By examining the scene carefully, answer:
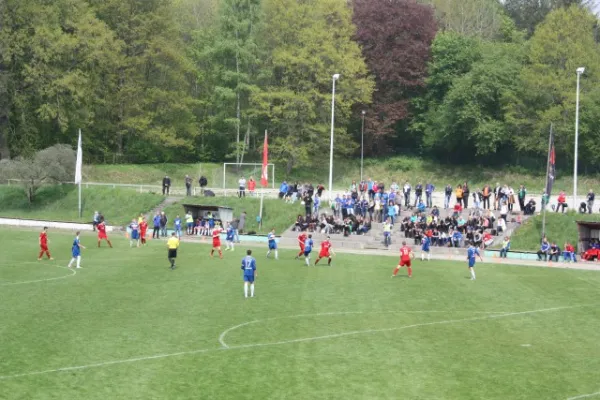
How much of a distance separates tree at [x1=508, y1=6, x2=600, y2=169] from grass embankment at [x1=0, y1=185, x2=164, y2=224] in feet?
110

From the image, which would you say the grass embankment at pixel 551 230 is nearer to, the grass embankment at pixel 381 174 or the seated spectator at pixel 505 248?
the seated spectator at pixel 505 248

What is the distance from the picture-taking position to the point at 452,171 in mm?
81688

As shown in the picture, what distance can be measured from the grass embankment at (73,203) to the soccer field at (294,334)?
23528 millimetres

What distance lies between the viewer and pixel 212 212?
59.2m

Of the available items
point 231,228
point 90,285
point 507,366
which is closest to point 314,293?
point 90,285

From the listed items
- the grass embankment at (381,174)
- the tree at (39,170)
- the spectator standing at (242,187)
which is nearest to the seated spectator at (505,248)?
the spectator standing at (242,187)

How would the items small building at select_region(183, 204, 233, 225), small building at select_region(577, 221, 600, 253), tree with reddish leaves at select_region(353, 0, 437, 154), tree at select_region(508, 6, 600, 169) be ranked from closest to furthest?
small building at select_region(577, 221, 600, 253) < small building at select_region(183, 204, 233, 225) < tree at select_region(508, 6, 600, 169) < tree with reddish leaves at select_region(353, 0, 437, 154)

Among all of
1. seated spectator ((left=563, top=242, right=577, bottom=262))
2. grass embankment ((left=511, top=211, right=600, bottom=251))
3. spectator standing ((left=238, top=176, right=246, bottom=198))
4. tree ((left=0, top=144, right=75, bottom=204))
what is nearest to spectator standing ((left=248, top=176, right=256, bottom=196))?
spectator standing ((left=238, top=176, right=246, bottom=198))

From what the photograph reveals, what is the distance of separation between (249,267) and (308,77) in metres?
52.4

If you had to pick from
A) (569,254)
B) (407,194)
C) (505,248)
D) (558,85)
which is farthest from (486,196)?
(558,85)

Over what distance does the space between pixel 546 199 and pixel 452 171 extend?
32179 mm

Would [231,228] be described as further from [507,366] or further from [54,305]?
[507,366]

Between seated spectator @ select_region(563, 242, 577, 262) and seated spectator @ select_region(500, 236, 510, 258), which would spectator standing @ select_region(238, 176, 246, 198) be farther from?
seated spectator @ select_region(563, 242, 577, 262)

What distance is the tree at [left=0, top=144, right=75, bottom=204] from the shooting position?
64.1 metres
